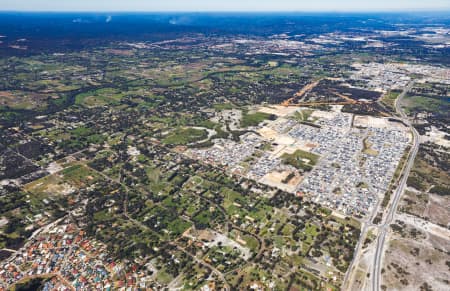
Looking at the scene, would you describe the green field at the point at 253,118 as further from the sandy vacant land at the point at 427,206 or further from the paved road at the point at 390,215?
the sandy vacant land at the point at 427,206

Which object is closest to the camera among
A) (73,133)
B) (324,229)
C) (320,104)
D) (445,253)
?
(445,253)

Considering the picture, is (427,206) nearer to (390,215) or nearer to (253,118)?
(390,215)

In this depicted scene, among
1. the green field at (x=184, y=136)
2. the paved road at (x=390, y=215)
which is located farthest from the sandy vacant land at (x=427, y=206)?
the green field at (x=184, y=136)

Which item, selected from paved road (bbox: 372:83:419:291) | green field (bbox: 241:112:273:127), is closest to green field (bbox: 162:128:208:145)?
green field (bbox: 241:112:273:127)

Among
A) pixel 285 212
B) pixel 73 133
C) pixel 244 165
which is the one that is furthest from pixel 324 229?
pixel 73 133

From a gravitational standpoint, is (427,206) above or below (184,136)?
above

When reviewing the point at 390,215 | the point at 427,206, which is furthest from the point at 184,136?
the point at 427,206

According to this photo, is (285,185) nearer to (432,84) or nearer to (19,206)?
(19,206)

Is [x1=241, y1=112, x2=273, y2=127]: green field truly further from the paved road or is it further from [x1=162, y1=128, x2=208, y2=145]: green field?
the paved road

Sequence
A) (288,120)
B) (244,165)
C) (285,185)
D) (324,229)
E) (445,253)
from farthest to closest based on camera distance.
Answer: (288,120) < (244,165) < (285,185) < (324,229) < (445,253)

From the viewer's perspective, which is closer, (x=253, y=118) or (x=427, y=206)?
(x=427, y=206)

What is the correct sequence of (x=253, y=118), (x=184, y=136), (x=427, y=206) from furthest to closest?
1. (x=253, y=118)
2. (x=184, y=136)
3. (x=427, y=206)
